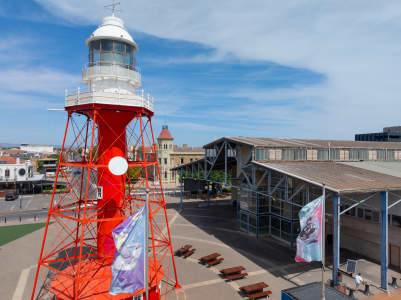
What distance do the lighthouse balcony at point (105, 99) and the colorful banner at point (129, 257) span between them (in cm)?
807

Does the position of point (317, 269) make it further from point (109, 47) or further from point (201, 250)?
point (109, 47)

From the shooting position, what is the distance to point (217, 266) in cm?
2180

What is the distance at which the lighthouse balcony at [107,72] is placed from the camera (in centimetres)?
1622

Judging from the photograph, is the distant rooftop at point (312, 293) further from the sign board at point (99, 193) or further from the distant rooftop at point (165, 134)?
the distant rooftop at point (165, 134)

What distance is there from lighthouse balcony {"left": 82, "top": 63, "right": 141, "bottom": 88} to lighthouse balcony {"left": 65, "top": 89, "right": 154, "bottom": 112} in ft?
3.35

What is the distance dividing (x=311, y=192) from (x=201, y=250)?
1241cm

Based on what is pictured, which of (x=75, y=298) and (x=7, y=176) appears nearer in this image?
(x=75, y=298)

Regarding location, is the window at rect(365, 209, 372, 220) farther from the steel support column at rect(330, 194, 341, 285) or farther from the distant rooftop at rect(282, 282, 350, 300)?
the distant rooftop at rect(282, 282, 350, 300)

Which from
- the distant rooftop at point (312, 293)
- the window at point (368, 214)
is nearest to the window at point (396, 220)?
the window at point (368, 214)

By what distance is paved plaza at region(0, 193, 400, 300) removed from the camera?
59.1 feet

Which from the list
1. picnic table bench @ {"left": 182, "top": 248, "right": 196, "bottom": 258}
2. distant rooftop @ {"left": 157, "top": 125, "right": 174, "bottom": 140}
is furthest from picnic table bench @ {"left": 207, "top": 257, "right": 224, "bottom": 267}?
distant rooftop @ {"left": 157, "top": 125, "right": 174, "bottom": 140}

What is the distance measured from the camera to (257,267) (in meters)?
21.6

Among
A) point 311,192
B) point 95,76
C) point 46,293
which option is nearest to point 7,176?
point 46,293

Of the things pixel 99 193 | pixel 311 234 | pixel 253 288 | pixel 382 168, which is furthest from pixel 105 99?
pixel 382 168
